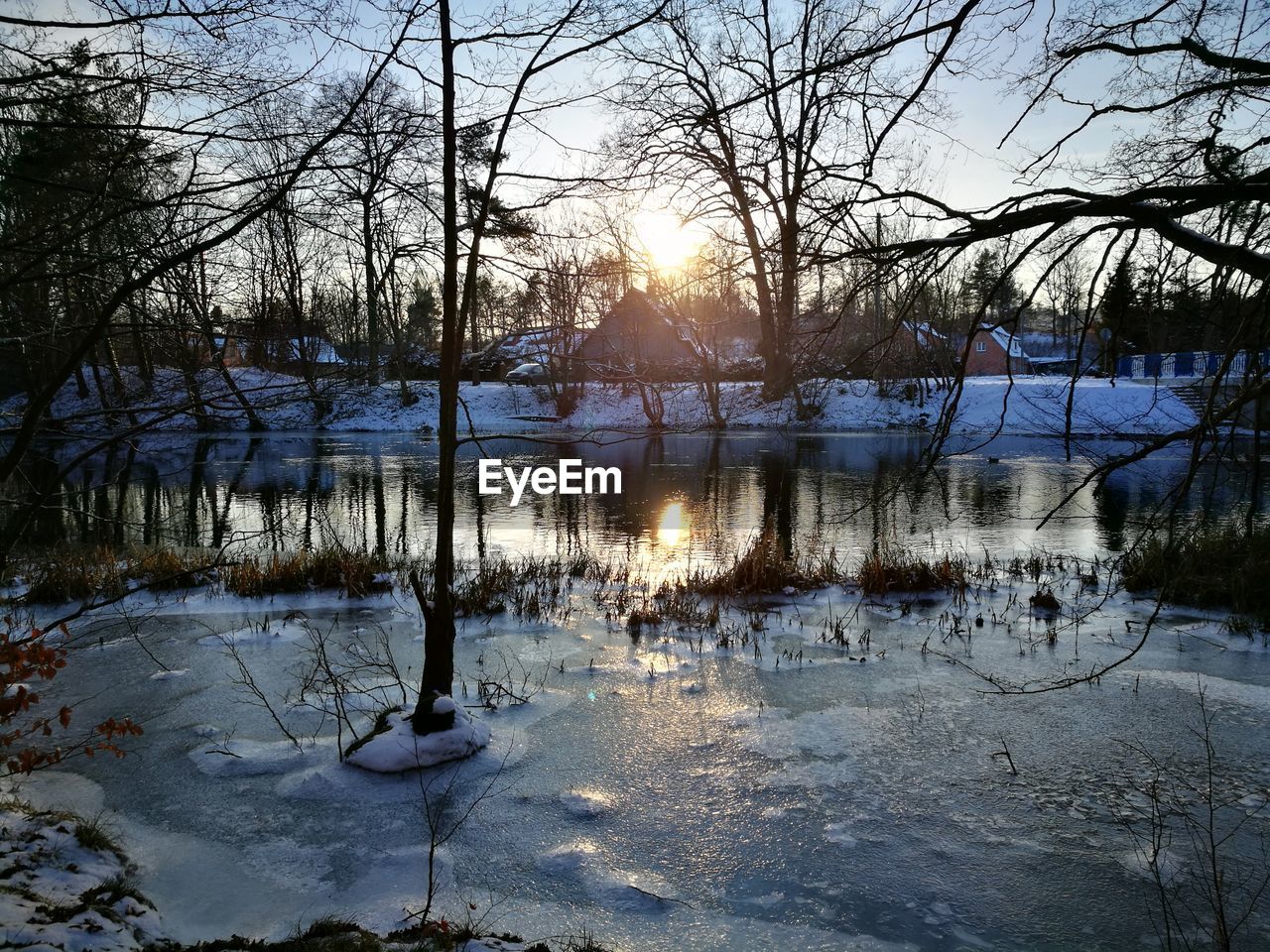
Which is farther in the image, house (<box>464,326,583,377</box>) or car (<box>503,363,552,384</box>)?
car (<box>503,363,552,384</box>)

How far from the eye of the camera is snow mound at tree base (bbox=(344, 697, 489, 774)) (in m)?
5.75

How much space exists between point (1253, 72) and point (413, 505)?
58.6 feet

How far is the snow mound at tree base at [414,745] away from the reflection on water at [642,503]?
12.8 feet

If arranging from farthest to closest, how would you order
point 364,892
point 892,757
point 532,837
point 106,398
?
point 106,398 → point 892,757 → point 532,837 → point 364,892

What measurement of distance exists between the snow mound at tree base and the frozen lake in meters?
0.13

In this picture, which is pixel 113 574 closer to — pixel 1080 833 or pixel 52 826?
pixel 52 826

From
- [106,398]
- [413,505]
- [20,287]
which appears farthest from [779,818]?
[413,505]

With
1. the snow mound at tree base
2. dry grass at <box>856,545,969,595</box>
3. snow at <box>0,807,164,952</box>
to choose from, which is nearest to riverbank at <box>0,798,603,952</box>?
snow at <box>0,807,164,952</box>

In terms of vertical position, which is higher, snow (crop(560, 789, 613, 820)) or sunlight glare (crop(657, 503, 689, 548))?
sunlight glare (crop(657, 503, 689, 548))

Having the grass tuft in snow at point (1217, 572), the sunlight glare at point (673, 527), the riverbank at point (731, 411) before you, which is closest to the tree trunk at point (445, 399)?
the grass tuft in snow at point (1217, 572)

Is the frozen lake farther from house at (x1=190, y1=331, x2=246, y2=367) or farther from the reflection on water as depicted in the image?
the reflection on water

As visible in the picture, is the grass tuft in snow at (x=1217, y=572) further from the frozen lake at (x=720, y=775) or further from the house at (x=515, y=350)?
the house at (x=515, y=350)

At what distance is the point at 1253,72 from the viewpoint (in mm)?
4105

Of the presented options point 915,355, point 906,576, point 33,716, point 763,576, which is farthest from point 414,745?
point 906,576
